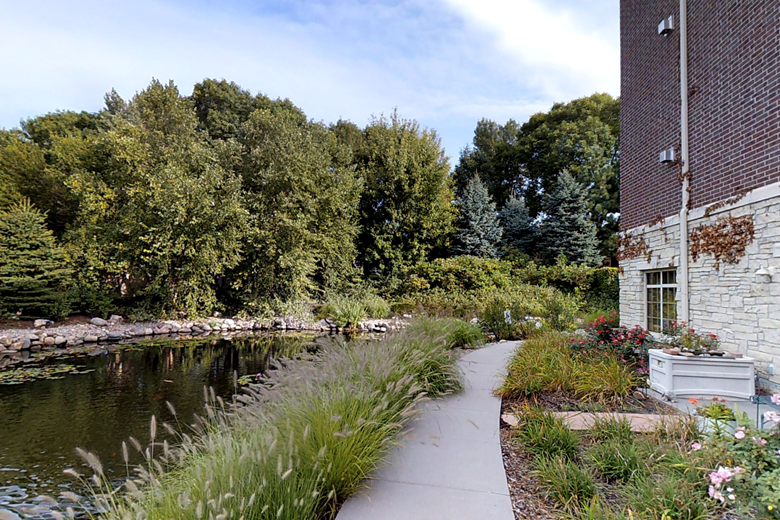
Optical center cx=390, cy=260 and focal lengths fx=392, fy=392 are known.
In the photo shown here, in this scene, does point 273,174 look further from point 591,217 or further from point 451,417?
point 591,217

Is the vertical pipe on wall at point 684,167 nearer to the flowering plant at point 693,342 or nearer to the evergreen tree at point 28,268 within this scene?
the flowering plant at point 693,342

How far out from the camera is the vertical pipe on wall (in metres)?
5.71

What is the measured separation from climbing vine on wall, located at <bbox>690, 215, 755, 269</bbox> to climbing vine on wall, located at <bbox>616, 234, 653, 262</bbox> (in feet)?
4.19

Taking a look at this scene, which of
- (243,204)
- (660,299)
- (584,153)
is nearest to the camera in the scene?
(660,299)

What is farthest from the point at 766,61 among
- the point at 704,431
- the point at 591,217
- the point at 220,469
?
the point at 591,217

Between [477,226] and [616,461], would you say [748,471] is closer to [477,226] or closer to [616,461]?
[616,461]

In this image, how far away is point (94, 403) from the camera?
5262mm

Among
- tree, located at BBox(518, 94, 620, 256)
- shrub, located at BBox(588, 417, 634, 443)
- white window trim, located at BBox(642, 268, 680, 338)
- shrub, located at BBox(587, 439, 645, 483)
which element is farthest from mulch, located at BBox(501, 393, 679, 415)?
tree, located at BBox(518, 94, 620, 256)

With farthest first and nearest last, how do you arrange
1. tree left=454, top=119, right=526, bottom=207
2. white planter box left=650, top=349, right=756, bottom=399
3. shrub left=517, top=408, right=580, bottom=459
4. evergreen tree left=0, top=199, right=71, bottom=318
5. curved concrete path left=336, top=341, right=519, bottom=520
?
tree left=454, top=119, right=526, bottom=207 → evergreen tree left=0, top=199, right=71, bottom=318 → white planter box left=650, top=349, right=756, bottom=399 → shrub left=517, top=408, right=580, bottom=459 → curved concrete path left=336, top=341, right=519, bottom=520

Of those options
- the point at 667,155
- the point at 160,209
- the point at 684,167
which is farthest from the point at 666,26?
the point at 160,209

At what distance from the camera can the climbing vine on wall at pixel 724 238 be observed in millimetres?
4656

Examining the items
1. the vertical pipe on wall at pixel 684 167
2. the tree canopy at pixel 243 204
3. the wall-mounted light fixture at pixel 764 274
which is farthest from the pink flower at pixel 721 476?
the tree canopy at pixel 243 204

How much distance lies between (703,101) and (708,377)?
386cm

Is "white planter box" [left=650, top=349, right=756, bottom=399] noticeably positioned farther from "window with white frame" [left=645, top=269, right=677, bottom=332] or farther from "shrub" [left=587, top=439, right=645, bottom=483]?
"shrub" [left=587, top=439, right=645, bottom=483]
